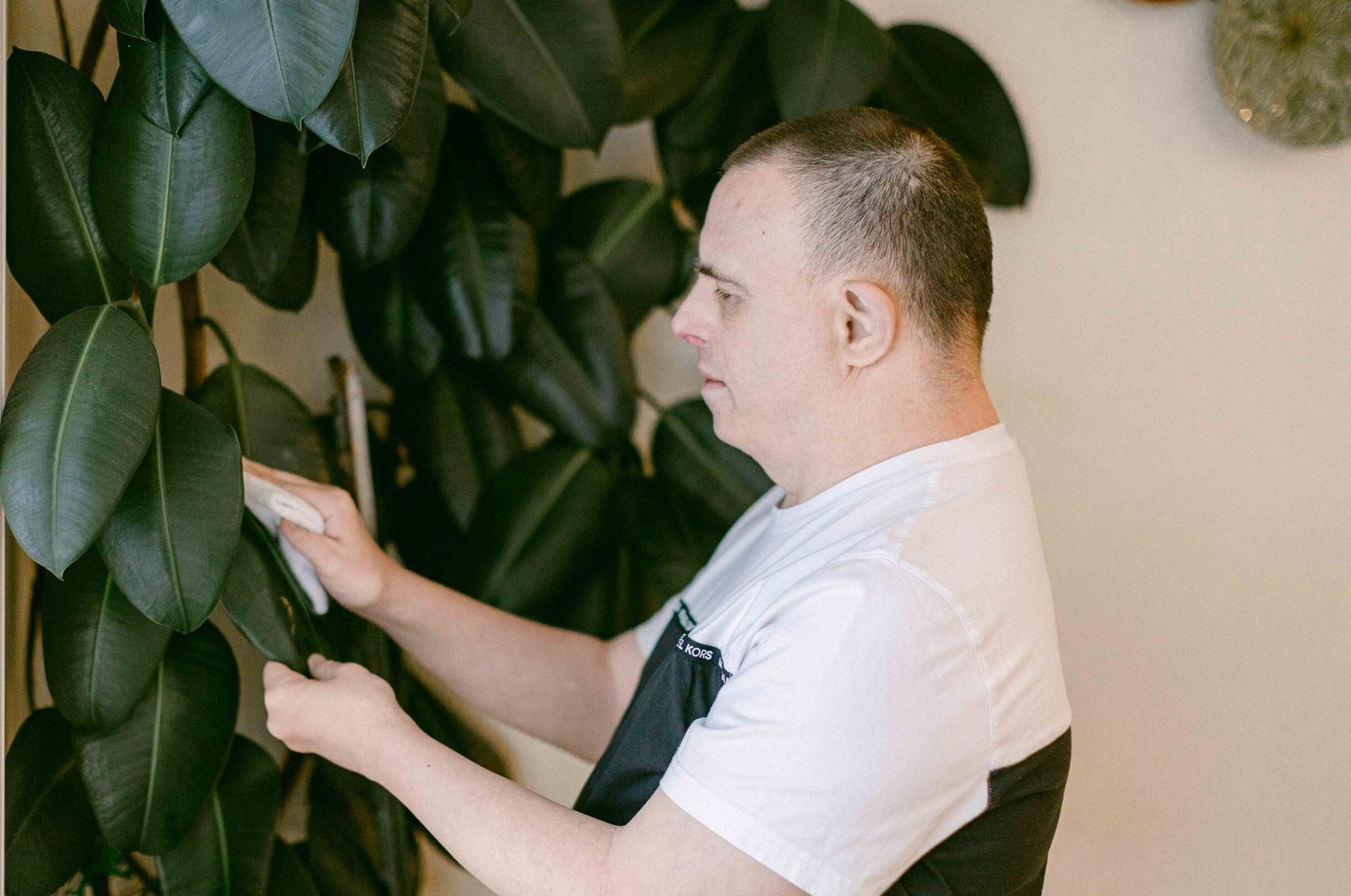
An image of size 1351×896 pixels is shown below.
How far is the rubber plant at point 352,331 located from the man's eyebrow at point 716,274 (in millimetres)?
328

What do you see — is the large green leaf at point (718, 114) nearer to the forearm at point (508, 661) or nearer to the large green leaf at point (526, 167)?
the large green leaf at point (526, 167)

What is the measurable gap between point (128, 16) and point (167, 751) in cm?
74

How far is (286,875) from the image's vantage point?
1.36 meters

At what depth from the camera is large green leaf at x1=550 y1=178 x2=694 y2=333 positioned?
1.70 metres

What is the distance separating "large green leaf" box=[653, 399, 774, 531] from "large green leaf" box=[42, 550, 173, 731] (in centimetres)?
83

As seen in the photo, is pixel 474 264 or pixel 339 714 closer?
pixel 339 714

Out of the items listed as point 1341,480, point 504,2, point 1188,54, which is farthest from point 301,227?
point 1341,480

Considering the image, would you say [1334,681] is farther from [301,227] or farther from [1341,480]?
[301,227]

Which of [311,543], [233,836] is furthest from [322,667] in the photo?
[233,836]

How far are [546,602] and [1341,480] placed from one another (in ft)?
4.47

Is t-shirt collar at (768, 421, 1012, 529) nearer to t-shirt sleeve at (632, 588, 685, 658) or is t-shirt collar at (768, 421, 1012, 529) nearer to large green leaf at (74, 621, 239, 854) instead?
t-shirt sleeve at (632, 588, 685, 658)

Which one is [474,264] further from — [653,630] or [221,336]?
[653,630]

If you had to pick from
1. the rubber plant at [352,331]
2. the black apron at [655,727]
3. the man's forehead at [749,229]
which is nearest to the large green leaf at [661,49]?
the rubber plant at [352,331]

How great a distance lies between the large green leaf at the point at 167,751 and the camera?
1.10 metres
